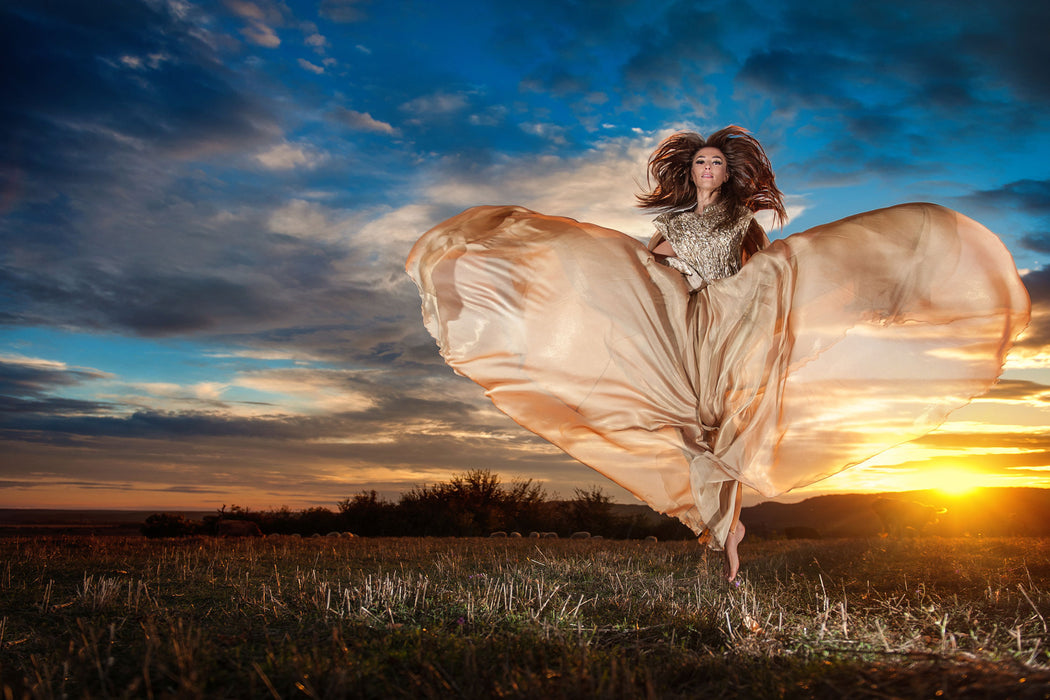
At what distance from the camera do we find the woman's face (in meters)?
6.63

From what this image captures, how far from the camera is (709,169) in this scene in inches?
261

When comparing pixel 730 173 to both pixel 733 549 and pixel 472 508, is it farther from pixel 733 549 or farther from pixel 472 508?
pixel 472 508

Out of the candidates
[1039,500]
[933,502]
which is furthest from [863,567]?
[1039,500]

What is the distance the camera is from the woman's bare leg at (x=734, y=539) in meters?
5.40

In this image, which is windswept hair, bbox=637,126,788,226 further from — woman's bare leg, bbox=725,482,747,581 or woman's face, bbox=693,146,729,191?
woman's bare leg, bbox=725,482,747,581

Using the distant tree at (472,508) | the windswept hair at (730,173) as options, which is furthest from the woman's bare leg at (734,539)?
the distant tree at (472,508)

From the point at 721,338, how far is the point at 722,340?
2 centimetres

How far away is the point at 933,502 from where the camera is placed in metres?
11.0

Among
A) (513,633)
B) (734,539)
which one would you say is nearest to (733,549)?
(734,539)

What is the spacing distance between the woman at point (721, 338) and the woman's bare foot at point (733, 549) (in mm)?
18

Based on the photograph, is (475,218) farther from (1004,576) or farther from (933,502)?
(933,502)

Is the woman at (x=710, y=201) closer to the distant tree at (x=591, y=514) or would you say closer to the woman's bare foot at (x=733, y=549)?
the woman's bare foot at (x=733, y=549)

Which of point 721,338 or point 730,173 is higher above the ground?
point 730,173

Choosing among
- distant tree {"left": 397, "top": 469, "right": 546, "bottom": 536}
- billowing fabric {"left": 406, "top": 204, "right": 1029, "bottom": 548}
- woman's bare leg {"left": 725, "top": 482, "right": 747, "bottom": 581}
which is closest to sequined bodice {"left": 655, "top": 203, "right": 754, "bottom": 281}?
billowing fabric {"left": 406, "top": 204, "right": 1029, "bottom": 548}
